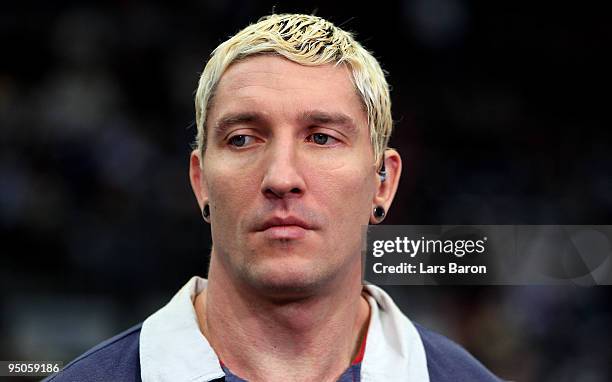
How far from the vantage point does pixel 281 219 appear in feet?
6.20

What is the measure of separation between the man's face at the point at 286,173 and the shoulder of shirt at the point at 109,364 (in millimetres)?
287

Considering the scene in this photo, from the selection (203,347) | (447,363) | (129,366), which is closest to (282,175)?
(203,347)

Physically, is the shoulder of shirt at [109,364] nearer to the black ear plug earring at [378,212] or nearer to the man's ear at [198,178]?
the man's ear at [198,178]

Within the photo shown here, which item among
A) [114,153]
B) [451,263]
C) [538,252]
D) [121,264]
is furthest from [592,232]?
[114,153]

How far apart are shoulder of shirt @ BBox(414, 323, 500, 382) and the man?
44 mm

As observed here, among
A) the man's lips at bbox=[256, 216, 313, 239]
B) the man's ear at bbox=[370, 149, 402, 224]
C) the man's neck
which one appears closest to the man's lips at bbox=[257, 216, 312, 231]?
the man's lips at bbox=[256, 216, 313, 239]

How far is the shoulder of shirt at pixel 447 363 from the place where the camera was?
218cm

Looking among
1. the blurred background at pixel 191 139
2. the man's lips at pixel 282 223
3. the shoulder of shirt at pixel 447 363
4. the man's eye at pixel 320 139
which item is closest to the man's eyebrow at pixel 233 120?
the man's eye at pixel 320 139

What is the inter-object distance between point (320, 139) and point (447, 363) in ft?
2.15

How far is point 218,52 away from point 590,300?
278cm

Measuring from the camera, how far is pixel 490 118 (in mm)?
4805

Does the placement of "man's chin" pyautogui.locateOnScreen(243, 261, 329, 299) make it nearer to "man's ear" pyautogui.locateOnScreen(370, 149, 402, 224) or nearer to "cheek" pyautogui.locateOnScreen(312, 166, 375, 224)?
"cheek" pyautogui.locateOnScreen(312, 166, 375, 224)

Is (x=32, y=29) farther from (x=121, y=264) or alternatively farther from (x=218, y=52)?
(x=218, y=52)

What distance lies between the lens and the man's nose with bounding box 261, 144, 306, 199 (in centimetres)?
187
